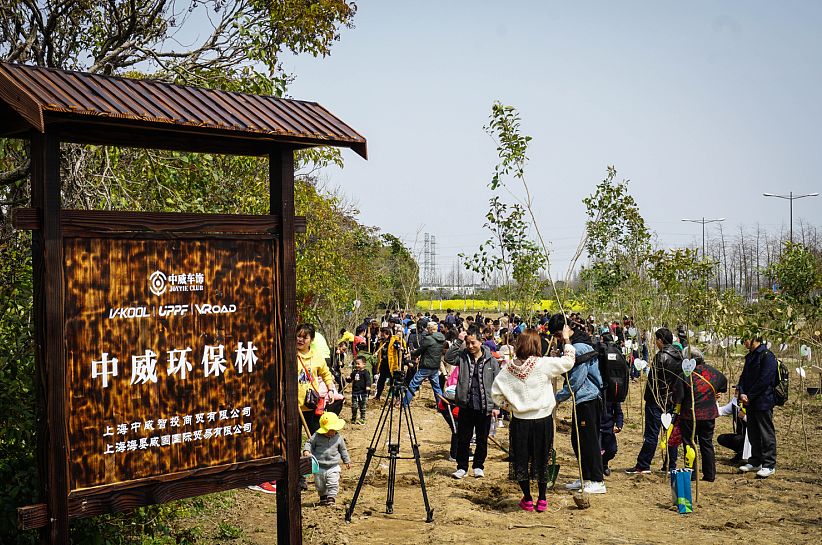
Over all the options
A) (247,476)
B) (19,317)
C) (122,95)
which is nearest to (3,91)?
(122,95)

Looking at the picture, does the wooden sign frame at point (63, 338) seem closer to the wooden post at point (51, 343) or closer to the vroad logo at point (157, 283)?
the wooden post at point (51, 343)

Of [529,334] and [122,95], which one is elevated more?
[122,95]

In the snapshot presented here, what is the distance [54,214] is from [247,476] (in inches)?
79.6

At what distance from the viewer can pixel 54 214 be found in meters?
4.50

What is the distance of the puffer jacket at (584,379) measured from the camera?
8.74m

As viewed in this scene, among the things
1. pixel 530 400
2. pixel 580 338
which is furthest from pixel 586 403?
pixel 530 400

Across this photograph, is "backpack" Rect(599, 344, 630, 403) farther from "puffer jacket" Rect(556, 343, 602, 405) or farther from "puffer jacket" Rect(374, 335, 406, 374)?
"puffer jacket" Rect(374, 335, 406, 374)

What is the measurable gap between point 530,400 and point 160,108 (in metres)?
4.73

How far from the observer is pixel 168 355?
491 cm

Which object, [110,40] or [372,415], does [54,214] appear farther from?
[372,415]

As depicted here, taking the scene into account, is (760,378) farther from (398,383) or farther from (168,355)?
(168,355)

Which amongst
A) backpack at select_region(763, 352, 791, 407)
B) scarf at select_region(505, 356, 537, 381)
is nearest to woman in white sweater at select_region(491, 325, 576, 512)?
scarf at select_region(505, 356, 537, 381)

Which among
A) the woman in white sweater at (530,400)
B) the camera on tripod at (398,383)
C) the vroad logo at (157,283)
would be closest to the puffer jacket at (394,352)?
the camera on tripod at (398,383)

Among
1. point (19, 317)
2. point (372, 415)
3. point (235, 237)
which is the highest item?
point (235, 237)
